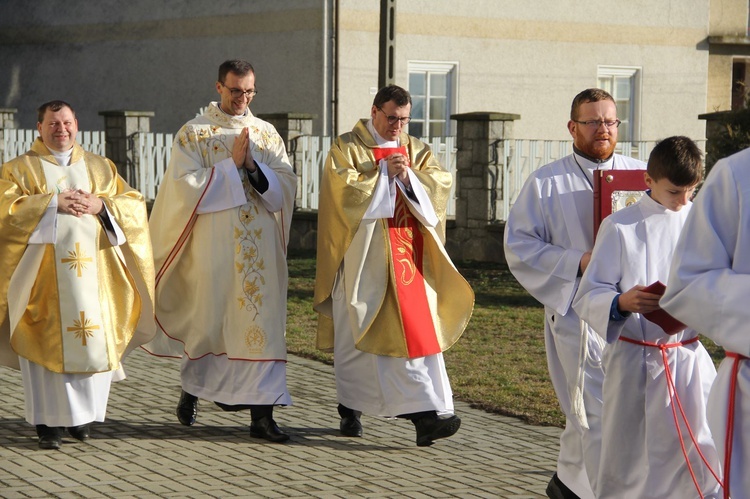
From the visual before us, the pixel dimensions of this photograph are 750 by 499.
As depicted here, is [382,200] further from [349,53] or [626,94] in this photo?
[626,94]

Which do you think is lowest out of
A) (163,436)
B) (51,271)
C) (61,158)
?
(163,436)

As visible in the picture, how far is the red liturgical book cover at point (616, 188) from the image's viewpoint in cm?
560

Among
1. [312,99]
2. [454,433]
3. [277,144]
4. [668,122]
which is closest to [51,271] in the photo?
[277,144]

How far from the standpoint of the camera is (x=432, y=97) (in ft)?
72.5

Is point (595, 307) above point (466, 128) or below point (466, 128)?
below

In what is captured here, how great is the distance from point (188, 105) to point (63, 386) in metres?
16.0

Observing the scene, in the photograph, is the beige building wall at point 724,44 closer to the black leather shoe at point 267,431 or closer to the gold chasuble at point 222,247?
the gold chasuble at point 222,247

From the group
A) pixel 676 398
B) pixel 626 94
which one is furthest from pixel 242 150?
pixel 626 94

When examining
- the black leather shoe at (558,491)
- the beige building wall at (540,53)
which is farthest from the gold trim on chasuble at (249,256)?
the beige building wall at (540,53)

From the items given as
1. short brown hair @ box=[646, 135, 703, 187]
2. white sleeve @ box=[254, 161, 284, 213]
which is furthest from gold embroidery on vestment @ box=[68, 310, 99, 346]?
short brown hair @ box=[646, 135, 703, 187]

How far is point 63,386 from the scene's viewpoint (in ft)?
24.1

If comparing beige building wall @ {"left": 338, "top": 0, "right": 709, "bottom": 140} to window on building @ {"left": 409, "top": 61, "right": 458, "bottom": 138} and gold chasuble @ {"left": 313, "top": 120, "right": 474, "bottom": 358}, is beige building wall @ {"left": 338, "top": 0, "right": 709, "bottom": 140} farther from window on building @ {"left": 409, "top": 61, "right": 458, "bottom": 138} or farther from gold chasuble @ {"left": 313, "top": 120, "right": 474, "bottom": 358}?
gold chasuble @ {"left": 313, "top": 120, "right": 474, "bottom": 358}

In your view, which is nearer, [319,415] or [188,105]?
[319,415]

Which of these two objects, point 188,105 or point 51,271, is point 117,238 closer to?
point 51,271
